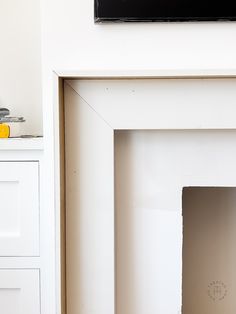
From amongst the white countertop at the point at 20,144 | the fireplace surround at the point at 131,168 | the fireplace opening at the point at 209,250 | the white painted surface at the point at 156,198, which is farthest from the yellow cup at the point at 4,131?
the fireplace opening at the point at 209,250

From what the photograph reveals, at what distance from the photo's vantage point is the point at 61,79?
1194 millimetres

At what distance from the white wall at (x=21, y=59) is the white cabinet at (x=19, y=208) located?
343 millimetres

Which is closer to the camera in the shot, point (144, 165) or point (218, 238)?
point (144, 165)

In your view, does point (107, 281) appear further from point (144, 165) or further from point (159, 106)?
point (159, 106)

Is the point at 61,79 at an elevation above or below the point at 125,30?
below

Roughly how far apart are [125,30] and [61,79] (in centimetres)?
23

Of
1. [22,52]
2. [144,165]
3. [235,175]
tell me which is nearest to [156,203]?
[144,165]

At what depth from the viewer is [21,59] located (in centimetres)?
159

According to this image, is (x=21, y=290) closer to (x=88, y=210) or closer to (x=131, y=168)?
(x=88, y=210)

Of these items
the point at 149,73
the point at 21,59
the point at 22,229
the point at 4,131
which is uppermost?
Result: the point at 21,59

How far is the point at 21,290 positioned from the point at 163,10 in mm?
868

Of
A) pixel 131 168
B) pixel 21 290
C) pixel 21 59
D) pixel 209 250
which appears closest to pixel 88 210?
pixel 131 168

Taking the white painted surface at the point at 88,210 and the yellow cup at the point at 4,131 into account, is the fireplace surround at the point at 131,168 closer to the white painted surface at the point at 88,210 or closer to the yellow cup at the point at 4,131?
the white painted surface at the point at 88,210

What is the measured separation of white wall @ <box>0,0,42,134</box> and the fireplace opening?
61 cm
